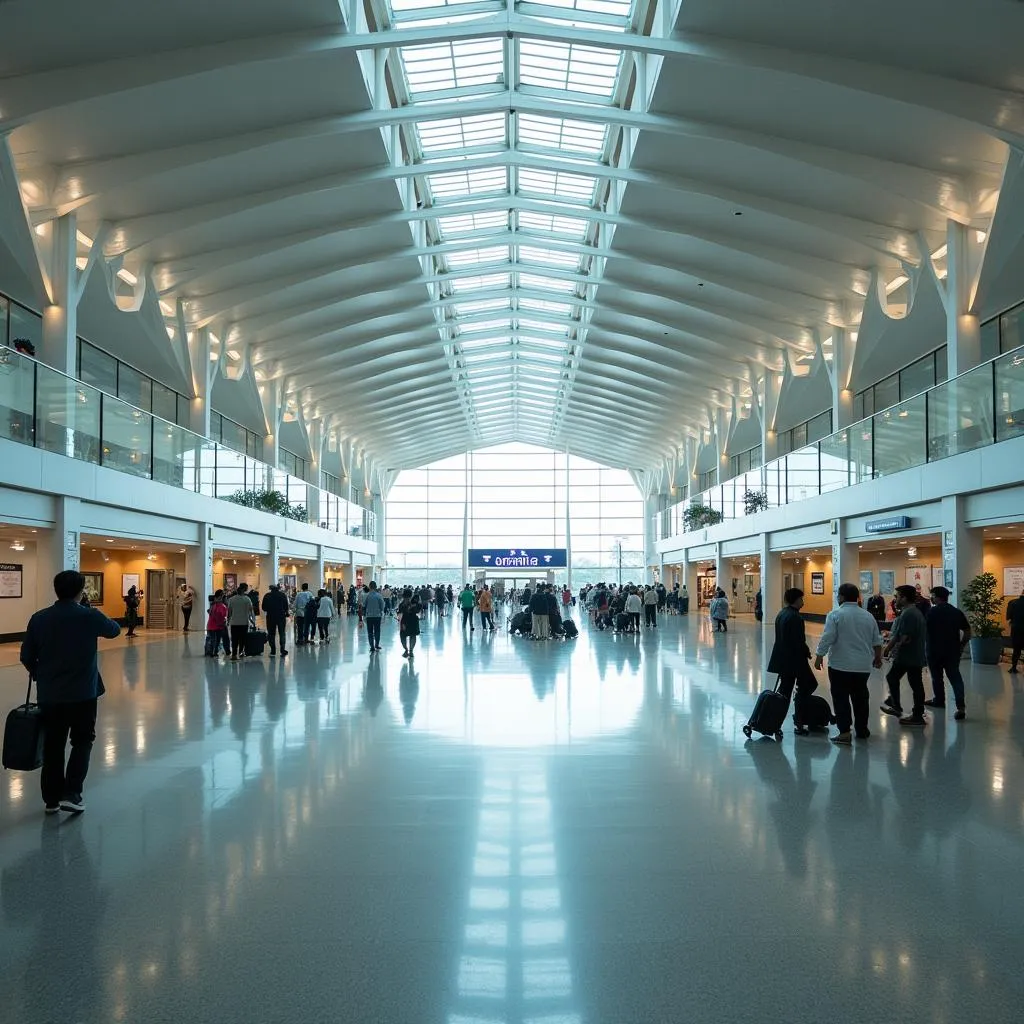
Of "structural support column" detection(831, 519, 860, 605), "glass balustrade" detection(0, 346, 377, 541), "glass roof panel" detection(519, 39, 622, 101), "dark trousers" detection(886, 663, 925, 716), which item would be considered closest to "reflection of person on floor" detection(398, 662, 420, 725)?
"dark trousers" detection(886, 663, 925, 716)

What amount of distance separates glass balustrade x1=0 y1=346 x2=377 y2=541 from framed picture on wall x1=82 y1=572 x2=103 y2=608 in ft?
14.7

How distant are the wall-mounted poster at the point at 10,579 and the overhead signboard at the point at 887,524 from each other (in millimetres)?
19710

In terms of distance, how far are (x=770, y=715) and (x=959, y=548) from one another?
10.2 metres

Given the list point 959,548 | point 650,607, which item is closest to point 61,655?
point 959,548

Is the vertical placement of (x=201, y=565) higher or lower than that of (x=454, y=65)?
lower

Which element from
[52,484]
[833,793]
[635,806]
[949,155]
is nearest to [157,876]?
[635,806]

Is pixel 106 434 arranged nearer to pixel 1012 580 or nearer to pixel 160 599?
pixel 160 599

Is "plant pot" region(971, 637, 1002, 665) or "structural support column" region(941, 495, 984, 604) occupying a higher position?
"structural support column" region(941, 495, 984, 604)

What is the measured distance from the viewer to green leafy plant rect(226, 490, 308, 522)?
92.0 feet

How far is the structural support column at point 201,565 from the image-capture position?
976 inches

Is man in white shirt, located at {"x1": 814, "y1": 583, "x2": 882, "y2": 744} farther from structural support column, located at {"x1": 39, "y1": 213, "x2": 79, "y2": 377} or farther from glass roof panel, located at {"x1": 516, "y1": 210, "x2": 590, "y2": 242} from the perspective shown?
glass roof panel, located at {"x1": 516, "y1": 210, "x2": 590, "y2": 242}

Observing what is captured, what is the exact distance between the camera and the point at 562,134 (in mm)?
20703

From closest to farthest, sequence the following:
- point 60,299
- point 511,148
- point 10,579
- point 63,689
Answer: point 63,689, point 60,299, point 511,148, point 10,579

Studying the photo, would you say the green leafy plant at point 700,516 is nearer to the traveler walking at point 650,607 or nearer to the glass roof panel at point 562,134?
the traveler walking at point 650,607
